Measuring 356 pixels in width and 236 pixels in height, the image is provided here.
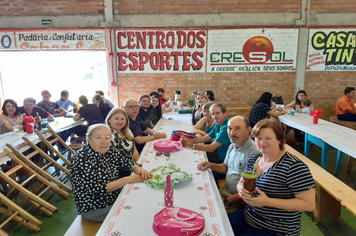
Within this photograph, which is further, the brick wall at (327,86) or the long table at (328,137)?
the brick wall at (327,86)

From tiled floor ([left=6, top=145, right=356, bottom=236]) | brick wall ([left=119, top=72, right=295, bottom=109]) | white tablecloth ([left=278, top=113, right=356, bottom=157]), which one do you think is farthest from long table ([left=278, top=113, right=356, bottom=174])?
brick wall ([left=119, top=72, right=295, bottom=109])

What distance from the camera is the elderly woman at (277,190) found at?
140 cm

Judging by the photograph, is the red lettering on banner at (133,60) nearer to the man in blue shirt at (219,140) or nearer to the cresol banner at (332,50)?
the man in blue shirt at (219,140)

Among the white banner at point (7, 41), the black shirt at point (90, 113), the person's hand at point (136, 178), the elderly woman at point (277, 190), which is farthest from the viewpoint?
the white banner at point (7, 41)

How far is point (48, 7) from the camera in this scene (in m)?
6.40

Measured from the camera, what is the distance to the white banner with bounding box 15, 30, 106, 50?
6496 millimetres

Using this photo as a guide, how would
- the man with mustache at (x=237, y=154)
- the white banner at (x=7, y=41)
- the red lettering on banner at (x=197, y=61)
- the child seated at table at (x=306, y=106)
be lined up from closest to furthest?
the man with mustache at (x=237, y=154) < the child seated at table at (x=306, y=106) < the white banner at (x=7, y=41) < the red lettering on banner at (x=197, y=61)

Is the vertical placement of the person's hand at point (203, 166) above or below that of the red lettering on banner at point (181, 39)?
below

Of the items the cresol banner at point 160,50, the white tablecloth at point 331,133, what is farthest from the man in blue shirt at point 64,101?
the white tablecloth at point 331,133

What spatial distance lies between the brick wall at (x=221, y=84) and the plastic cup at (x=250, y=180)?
561cm

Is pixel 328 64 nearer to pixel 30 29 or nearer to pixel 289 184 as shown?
pixel 289 184

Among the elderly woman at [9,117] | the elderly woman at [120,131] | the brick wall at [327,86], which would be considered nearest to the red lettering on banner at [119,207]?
the elderly woman at [120,131]

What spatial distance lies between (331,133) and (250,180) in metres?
2.94

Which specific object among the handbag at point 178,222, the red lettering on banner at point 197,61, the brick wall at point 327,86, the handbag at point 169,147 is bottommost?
the handbag at point 178,222
